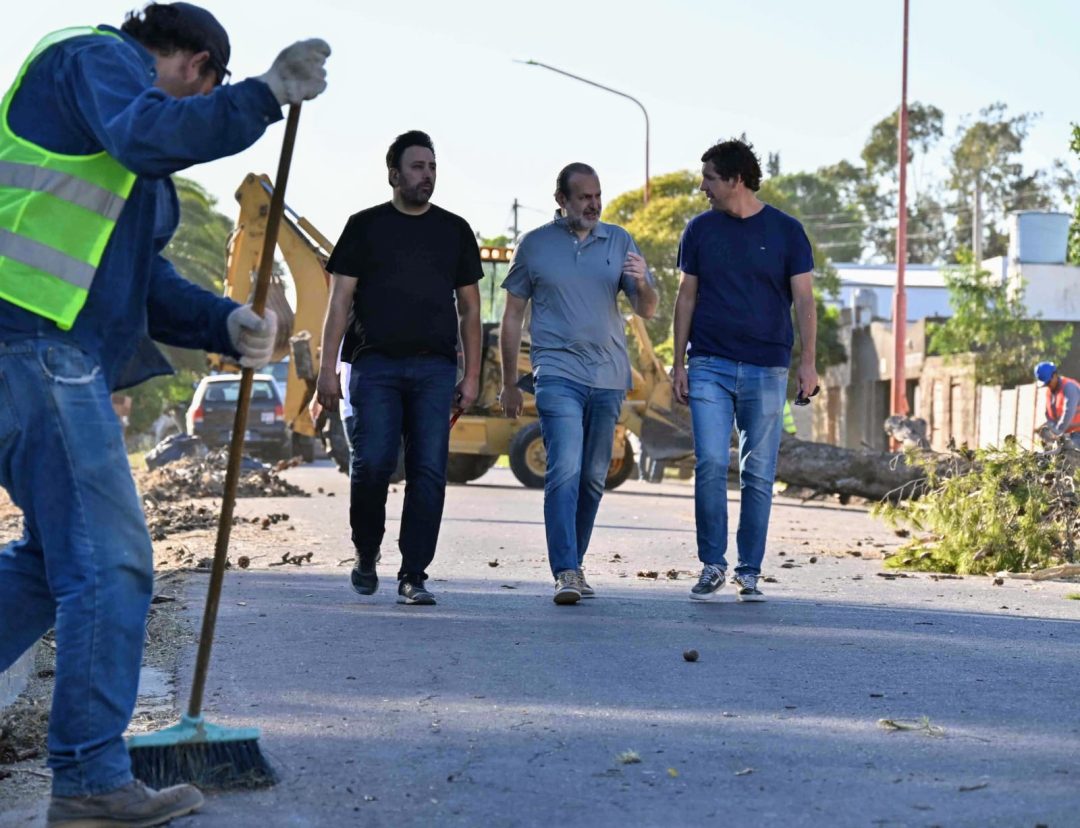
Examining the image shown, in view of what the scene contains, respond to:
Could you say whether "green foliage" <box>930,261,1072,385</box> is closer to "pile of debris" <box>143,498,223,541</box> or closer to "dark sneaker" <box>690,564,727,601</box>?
"pile of debris" <box>143,498,223,541</box>

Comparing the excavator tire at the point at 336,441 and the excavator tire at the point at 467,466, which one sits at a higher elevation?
the excavator tire at the point at 336,441

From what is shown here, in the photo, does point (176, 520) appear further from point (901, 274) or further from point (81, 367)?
point (901, 274)

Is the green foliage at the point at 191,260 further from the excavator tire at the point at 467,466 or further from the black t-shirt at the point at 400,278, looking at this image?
the black t-shirt at the point at 400,278

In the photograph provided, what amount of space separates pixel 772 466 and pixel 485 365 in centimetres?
1590

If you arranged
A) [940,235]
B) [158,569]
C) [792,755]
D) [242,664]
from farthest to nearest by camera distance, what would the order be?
[940,235]
[158,569]
[242,664]
[792,755]

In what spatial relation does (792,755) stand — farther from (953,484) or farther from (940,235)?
(940,235)

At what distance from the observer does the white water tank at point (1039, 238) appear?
164 ft

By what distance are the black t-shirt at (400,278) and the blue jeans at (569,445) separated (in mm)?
552

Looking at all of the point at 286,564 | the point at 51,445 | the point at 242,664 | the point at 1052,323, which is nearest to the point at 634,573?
the point at 286,564

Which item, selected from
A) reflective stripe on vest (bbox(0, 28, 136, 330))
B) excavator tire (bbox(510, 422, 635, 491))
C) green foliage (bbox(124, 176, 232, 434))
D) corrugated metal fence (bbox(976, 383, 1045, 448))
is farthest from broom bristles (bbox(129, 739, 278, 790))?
green foliage (bbox(124, 176, 232, 434))

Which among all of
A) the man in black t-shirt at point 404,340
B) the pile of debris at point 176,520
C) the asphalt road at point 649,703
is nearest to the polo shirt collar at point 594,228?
the man in black t-shirt at point 404,340

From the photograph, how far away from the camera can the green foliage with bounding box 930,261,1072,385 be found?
34.2 metres

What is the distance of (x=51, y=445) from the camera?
4.02 meters

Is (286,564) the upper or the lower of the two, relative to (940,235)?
lower
